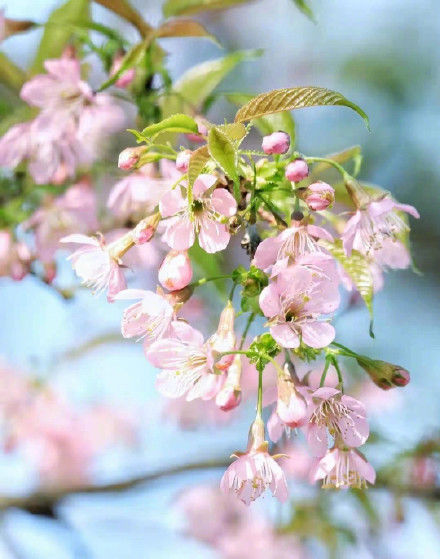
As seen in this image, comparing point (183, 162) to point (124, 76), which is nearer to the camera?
point (183, 162)

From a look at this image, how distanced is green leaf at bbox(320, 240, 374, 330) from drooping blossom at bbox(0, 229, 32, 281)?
28.3 inches

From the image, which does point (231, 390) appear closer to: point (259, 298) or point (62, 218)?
point (259, 298)

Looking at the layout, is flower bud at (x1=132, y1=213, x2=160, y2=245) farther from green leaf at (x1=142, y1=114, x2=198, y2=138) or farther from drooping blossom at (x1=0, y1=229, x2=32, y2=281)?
drooping blossom at (x1=0, y1=229, x2=32, y2=281)

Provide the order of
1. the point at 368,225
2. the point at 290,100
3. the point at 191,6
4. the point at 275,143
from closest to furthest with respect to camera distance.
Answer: the point at 290,100 → the point at 275,143 → the point at 368,225 → the point at 191,6

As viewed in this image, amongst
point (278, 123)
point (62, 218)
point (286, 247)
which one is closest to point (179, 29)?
point (278, 123)

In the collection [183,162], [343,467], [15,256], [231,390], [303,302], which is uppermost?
[183,162]

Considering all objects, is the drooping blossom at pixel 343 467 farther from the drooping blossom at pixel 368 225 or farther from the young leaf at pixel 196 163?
the young leaf at pixel 196 163

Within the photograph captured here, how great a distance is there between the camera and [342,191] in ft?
4.17

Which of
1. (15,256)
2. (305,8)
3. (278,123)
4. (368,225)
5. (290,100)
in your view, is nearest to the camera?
(290,100)

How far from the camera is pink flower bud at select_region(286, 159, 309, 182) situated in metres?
0.94

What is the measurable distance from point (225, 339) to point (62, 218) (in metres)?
0.77

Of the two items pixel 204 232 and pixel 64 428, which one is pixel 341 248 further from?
pixel 64 428

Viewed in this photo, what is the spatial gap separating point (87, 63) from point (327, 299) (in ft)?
2.81

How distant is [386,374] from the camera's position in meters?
1.01
